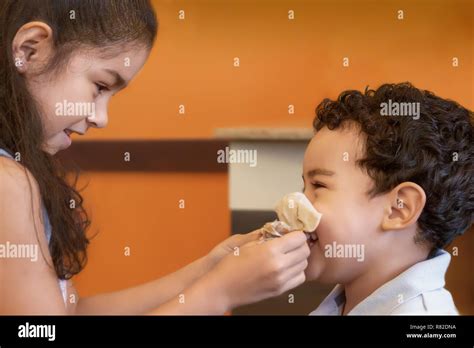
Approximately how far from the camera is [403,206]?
40.3 inches

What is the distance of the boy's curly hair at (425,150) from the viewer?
103cm

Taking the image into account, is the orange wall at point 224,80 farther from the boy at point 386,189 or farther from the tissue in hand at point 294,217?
the tissue in hand at point 294,217

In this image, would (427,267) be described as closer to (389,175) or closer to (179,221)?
(389,175)

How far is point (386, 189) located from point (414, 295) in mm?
167

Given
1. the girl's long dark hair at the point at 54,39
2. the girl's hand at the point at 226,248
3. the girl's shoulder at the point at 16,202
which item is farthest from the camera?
the girl's hand at the point at 226,248

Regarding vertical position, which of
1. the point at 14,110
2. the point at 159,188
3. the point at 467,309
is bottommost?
the point at 467,309

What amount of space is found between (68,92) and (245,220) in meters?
0.83

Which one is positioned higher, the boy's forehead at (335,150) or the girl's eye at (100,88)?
the girl's eye at (100,88)

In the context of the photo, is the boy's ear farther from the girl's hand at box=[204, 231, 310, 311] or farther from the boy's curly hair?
the girl's hand at box=[204, 231, 310, 311]

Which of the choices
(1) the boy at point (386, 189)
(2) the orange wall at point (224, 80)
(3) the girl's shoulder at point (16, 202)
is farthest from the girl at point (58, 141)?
(2) the orange wall at point (224, 80)

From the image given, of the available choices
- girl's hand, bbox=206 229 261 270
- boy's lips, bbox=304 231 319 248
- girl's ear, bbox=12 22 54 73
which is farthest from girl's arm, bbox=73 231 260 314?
girl's ear, bbox=12 22 54 73

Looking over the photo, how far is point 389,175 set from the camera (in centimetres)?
103

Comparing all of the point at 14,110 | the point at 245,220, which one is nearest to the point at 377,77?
the point at 245,220

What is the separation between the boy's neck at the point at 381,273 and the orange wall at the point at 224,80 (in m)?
0.72
